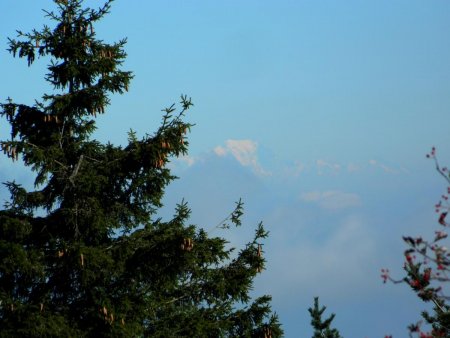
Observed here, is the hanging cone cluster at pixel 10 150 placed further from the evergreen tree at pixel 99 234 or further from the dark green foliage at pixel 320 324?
the dark green foliage at pixel 320 324

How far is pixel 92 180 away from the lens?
20.4 m

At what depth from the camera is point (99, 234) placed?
20688 mm

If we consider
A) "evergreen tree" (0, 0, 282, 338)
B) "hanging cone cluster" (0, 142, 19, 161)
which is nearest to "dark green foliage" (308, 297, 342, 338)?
"evergreen tree" (0, 0, 282, 338)

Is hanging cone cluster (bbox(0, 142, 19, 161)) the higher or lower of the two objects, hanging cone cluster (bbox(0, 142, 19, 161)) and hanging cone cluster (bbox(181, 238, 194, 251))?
the higher

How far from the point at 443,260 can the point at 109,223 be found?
13.5 meters

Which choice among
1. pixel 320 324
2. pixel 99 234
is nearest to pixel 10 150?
pixel 99 234

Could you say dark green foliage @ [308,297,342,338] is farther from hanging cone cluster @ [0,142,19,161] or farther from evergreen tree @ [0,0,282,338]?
hanging cone cluster @ [0,142,19,161]

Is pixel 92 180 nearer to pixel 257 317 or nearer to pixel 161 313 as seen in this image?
pixel 161 313

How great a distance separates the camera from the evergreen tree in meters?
19.4

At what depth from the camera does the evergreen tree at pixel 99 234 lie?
19.4 m

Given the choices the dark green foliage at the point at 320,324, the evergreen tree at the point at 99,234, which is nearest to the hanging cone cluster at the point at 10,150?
the evergreen tree at the point at 99,234

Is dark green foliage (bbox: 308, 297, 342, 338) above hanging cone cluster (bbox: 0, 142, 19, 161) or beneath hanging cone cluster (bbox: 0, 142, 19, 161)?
beneath

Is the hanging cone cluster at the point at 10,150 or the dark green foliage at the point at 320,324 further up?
the hanging cone cluster at the point at 10,150

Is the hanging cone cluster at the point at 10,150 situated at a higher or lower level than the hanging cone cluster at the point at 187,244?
higher
